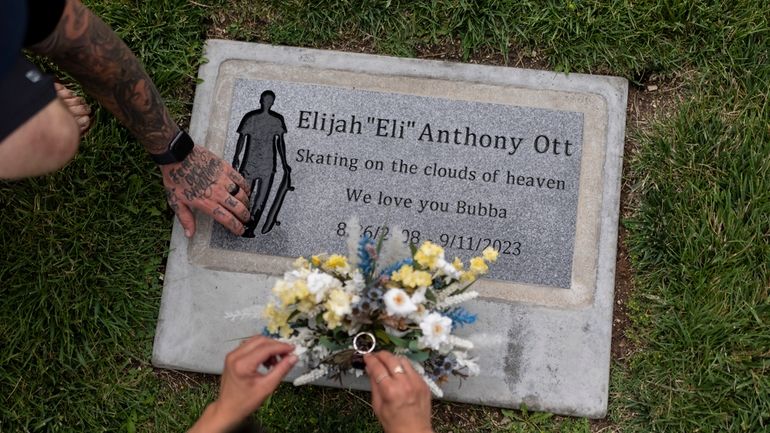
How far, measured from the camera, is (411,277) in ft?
6.92

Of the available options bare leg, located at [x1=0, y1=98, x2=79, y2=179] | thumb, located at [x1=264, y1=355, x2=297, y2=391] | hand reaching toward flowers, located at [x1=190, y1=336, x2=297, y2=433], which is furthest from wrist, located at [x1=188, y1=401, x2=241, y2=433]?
bare leg, located at [x1=0, y1=98, x2=79, y2=179]

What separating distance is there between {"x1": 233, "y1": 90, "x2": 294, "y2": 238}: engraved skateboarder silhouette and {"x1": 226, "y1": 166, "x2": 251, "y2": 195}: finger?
48mm

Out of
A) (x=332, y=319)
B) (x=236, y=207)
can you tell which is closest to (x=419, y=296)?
(x=332, y=319)

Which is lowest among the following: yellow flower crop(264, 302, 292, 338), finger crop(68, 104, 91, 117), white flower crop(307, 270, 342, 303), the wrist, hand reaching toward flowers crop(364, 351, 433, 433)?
the wrist

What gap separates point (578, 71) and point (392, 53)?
867 millimetres

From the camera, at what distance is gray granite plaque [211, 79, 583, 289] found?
9.54 ft

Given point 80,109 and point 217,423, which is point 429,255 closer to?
point 217,423

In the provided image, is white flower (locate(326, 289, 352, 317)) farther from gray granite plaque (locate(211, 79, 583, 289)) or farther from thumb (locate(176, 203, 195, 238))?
thumb (locate(176, 203, 195, 238))

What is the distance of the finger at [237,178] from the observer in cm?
290

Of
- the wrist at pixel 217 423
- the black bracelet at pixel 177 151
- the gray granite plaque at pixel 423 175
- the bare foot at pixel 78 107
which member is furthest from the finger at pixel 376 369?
the bare foot at pixel 78 107

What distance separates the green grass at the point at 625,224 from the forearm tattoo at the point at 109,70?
0.41 m

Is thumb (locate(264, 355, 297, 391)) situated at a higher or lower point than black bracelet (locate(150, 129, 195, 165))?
lower

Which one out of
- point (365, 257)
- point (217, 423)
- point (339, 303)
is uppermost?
point (365, 257)

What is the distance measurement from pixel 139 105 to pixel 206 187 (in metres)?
0.44
